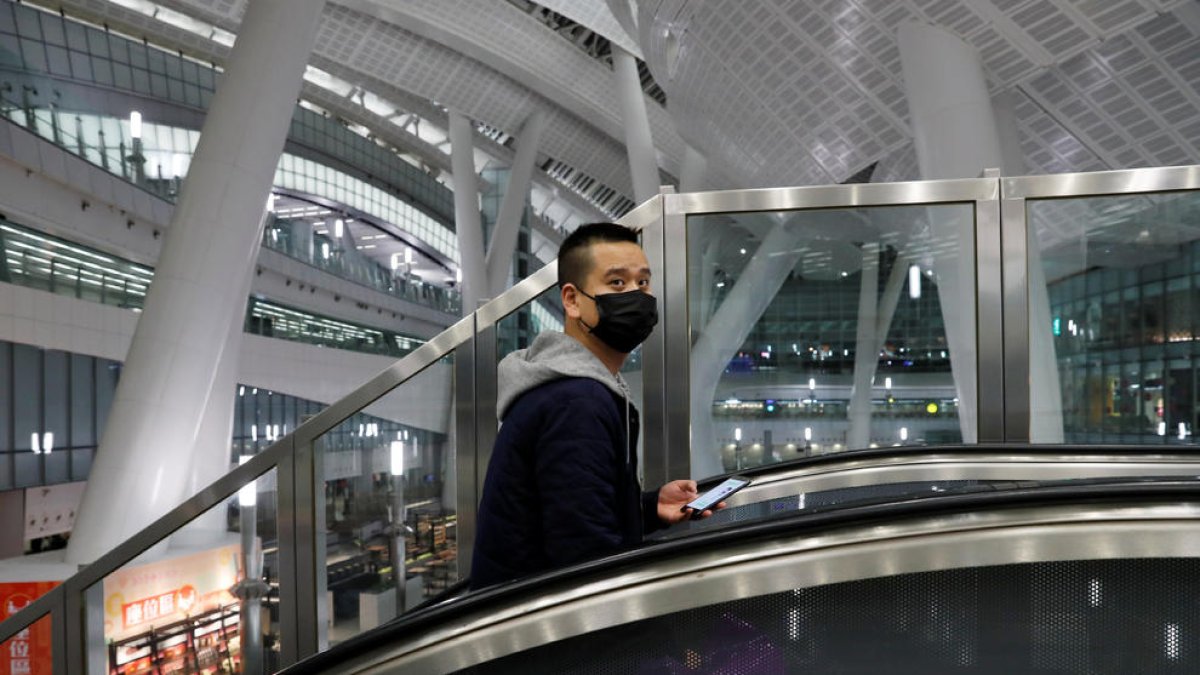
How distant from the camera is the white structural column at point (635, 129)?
29375mm

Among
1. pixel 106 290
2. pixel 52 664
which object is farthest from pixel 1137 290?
pixel 106 290

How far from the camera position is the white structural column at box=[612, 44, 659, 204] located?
1156 inches

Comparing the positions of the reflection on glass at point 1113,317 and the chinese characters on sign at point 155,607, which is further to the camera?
the chinese characters on sign at point 155,607

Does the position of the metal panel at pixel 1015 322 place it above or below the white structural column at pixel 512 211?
below

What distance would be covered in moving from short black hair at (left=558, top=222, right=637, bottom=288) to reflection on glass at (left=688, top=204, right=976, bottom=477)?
7.42ft

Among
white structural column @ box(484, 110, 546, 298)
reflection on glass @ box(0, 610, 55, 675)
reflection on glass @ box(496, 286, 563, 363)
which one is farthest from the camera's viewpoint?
white structural column @ box(484, 110, 546, 298)

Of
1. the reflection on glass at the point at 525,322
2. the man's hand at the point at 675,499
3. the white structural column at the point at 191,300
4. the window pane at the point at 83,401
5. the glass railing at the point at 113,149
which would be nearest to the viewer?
the man's hand at the point at 675,499

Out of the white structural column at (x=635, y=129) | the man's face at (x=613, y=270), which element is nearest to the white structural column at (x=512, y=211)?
the white structural column at (x=635, y=129)

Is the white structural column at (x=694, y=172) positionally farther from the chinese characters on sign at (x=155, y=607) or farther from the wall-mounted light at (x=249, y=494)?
the wall-mounted light at (x=249, y=494)

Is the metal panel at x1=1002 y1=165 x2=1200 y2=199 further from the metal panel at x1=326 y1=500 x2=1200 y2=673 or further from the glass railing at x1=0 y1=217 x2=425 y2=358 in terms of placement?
the glass railing at x1=0 y1=217 x2=425 y2=358

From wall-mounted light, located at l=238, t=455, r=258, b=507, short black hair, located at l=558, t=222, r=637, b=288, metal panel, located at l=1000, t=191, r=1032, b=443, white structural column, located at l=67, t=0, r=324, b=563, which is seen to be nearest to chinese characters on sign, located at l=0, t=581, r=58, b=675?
wall-mounted light, located at l=238, t=455, r=258, b=507

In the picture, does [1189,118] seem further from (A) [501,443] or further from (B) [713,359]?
(A) [501,443]

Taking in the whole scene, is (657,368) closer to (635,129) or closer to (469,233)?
(635,129)

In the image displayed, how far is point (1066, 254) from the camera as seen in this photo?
4629 mm
